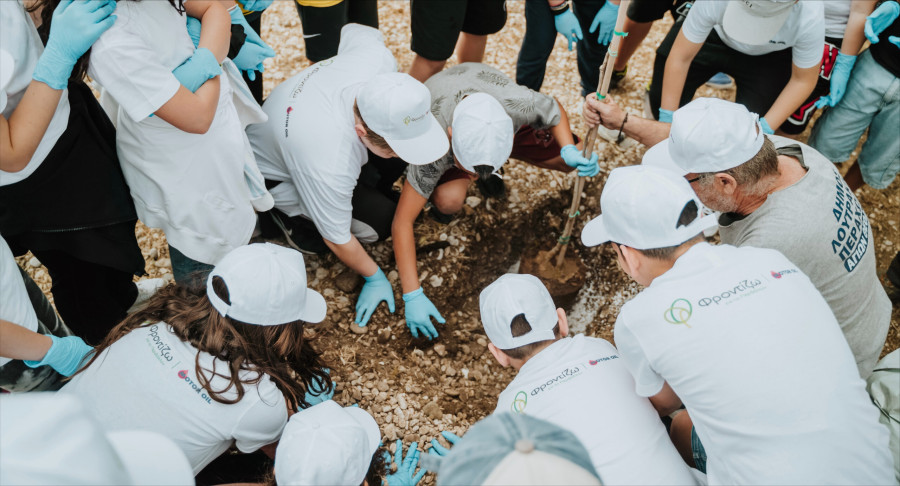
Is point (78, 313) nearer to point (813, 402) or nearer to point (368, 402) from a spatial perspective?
point (368, 402)

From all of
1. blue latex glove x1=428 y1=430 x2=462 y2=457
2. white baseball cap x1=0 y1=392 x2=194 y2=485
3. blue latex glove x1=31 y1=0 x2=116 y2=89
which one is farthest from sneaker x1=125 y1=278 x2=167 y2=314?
white baseball cap x1=0 y1=392 x2=194 y2=485

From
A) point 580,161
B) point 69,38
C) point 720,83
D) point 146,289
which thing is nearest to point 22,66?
point 69,38

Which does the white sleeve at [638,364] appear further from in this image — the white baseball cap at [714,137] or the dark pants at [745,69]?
the dark pants at [745,69]

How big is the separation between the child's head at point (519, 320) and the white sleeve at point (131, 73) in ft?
4.06

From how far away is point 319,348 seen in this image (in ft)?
8.68

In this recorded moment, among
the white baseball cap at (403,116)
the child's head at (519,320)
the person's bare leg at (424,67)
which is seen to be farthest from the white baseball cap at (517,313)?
the person's bare leg at (424,67)

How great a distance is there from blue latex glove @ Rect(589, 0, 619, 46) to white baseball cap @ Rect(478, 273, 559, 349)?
2.03 metres

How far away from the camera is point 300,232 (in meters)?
2.93

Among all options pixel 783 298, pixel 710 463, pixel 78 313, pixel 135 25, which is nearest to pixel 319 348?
pixel 78 313

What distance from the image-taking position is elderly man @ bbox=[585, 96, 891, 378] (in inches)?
75.9

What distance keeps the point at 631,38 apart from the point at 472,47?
1011 millimetres

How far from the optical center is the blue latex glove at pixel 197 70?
193 cm

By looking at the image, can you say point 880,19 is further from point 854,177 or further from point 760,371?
point 760,371

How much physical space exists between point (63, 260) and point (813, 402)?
8.19ft
